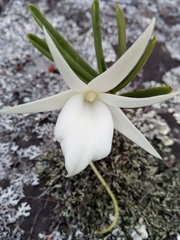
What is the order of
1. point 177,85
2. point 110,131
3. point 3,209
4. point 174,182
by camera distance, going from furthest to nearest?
1. point 177,85
2. point 174,182
3. point 3,209
4. point 110,131

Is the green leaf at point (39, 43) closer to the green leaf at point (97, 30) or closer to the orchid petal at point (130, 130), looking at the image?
the green leaf at point (97, 30)

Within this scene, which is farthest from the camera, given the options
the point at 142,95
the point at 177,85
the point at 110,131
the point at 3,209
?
the point at 177,85

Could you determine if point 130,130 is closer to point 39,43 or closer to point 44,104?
point 44,104

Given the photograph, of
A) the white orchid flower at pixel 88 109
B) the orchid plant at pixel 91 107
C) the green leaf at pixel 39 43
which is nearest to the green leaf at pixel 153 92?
the orchid plant at pixel 91 107

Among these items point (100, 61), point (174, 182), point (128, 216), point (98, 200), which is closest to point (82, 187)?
point (98, 200)

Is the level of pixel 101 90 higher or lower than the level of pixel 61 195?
higher

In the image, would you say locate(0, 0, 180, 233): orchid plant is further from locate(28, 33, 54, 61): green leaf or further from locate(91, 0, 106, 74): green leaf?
locate(28, 33, 54, 61): green leaf

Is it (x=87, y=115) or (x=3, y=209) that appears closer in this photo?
(x=87, y=115)

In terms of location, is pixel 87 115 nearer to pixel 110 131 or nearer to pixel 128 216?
pixel 110 131
